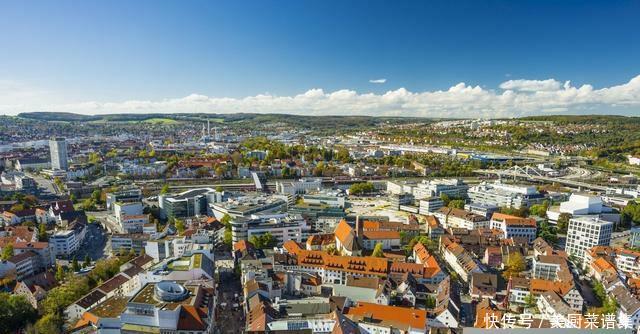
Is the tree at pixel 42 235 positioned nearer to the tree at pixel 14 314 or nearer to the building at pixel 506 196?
the tree at pixel 14 314

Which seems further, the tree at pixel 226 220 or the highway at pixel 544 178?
the highway at pixel 544 178

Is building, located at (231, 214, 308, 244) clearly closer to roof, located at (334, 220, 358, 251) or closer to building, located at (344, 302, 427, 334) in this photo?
roof, located at (334, 220, 358, 251)

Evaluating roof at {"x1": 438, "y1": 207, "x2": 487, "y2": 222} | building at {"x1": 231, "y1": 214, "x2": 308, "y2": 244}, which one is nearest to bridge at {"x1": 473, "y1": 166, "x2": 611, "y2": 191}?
roof at {"x1": 438, "y1": 207, "x2": 487, "y2": 222}

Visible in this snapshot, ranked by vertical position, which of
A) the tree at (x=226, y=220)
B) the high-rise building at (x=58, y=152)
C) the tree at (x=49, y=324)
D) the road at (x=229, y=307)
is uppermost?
the high-rise building at (x=58, y=152)

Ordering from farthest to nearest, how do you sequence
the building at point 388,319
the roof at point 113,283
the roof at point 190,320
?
the roof at point 113,283 → the building at point 388,319 → the roof at point 190,320

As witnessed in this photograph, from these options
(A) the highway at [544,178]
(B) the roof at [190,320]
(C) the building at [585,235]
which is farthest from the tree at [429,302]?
(A) the highway at [544,178]

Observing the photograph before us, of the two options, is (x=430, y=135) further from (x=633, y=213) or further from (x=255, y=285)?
(x=255, y=285)

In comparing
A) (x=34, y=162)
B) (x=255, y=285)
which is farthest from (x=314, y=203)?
(x=34, y=162)
